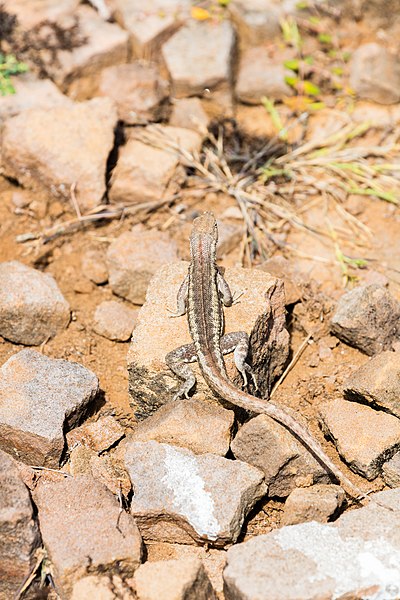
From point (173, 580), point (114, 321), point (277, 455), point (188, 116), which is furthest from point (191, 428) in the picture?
point (188, 116)

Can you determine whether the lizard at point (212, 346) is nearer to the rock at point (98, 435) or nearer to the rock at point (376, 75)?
the rock at point (98, 435)

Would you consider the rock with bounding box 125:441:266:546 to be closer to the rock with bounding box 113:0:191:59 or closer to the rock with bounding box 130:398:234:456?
the rock with bounding box 130:398:234:456

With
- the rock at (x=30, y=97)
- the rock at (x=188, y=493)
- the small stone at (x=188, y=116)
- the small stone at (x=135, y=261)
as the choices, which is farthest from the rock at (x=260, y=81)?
the rock at (x=188, y=493)

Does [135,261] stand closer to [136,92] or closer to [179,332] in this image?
[179,332]

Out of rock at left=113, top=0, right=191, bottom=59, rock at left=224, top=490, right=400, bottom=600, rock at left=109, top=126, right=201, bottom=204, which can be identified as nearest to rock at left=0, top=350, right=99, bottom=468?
rock at left=224, top=490, right=400, bottom=600

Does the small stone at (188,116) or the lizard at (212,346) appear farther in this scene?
the small stone at (188,116)
